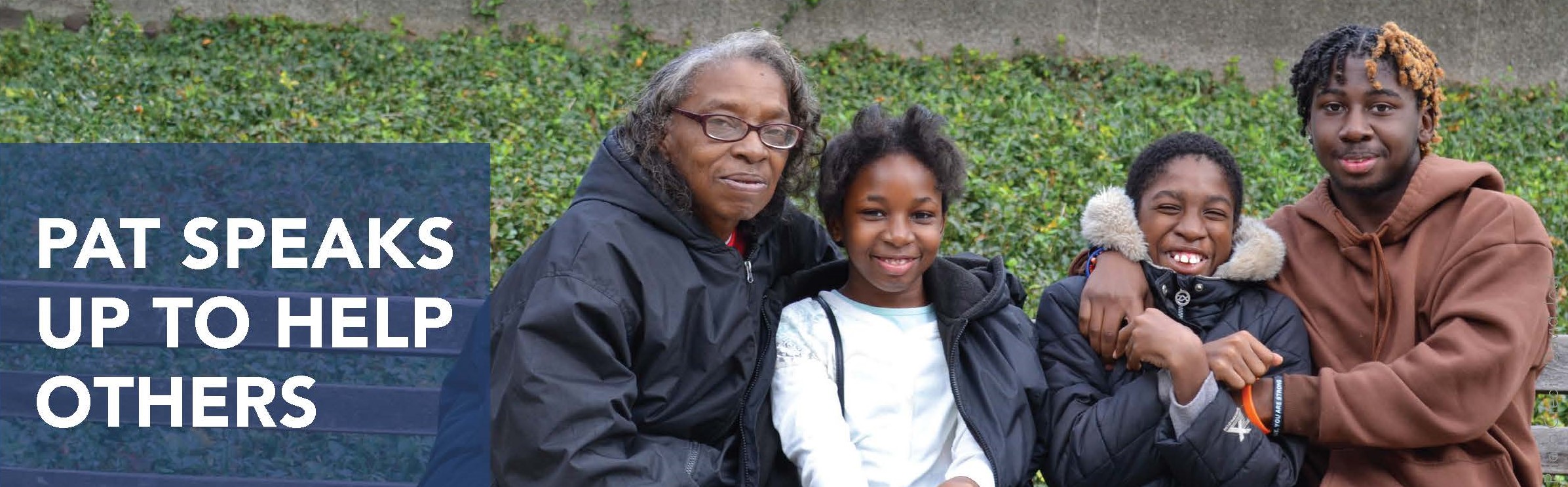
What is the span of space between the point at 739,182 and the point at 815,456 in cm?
55

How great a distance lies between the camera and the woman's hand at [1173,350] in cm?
285

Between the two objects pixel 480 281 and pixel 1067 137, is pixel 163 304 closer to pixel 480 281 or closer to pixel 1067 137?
pixel 480 281

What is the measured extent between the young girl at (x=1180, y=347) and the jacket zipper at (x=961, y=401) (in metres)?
0.17

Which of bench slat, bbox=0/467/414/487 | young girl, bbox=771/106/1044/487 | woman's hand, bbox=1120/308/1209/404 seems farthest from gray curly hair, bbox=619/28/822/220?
bench slat, bbox=0/467/414/487

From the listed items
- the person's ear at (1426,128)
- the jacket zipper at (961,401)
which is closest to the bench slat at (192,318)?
the jacket zipper at (961,401)

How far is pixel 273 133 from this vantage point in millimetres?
7055

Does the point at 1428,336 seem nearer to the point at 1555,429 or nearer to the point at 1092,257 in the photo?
the point at 1092,257

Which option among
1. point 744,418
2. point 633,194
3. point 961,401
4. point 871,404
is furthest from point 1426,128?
point 633,194

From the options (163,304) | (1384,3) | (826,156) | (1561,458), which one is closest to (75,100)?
(163,304)

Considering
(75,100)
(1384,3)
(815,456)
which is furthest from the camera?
(1384,3)

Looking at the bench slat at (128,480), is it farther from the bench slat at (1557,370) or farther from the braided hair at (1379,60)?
the bench slat at (1557,370)

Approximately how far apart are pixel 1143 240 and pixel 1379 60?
593mm

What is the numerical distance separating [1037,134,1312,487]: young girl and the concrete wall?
20.4 ft

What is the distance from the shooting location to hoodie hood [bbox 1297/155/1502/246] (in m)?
2.95
